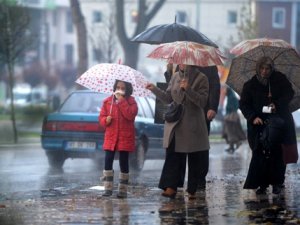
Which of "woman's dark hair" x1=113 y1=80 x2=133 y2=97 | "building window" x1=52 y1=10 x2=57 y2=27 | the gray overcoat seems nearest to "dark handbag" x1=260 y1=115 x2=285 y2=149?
the gray overcoat

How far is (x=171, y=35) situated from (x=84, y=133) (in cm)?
469

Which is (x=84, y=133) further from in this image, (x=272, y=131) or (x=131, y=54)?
(x=131, y=54)

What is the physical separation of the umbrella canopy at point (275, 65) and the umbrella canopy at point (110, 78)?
3.88 ft

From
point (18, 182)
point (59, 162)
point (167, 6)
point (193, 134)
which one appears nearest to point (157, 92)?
point (193, 134)

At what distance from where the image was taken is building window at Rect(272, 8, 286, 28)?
76750 mm

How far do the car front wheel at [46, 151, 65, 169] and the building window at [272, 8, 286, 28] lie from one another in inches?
2337

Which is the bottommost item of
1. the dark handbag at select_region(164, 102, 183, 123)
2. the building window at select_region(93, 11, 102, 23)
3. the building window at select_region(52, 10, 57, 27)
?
the building window at select_region(52, 10, 57, 27)

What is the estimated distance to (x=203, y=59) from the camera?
1147 cm

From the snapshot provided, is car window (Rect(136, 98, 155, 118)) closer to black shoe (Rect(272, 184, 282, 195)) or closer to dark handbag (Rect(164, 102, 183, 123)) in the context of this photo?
black shoe (Rect(272, 184, 282, 195))

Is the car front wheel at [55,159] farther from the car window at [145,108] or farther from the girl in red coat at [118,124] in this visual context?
the girl in red coat at [118,124]

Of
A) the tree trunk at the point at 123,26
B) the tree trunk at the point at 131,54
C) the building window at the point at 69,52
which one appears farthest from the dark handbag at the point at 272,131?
the building window at the point at 69,52

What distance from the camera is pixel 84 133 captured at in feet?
57.6

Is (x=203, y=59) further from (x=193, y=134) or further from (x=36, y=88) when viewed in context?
(x=36, y=88)

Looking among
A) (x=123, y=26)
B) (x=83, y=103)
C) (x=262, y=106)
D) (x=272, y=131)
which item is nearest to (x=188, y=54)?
(x=262, y=106)
